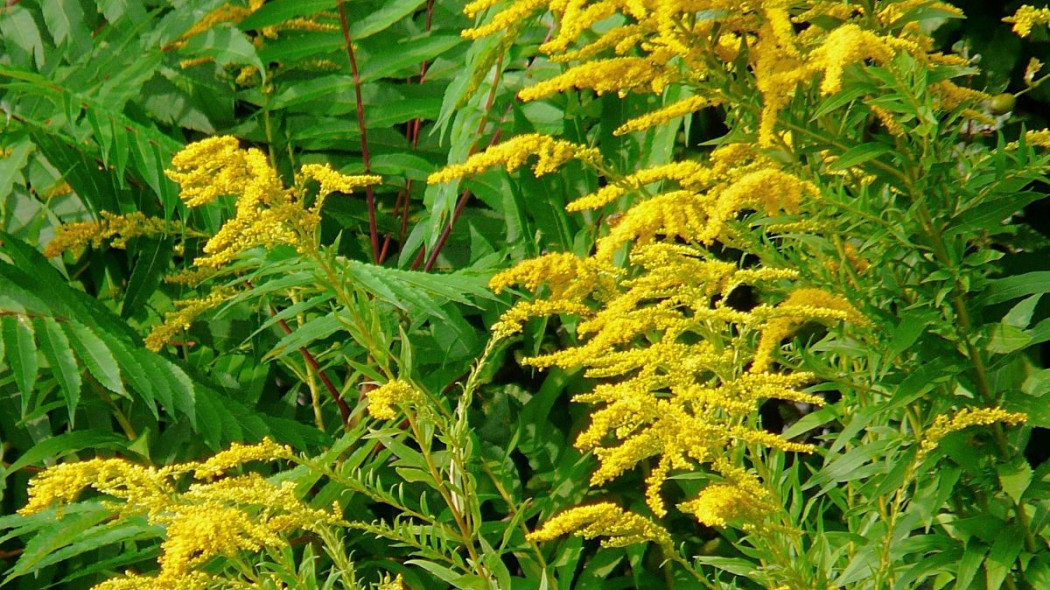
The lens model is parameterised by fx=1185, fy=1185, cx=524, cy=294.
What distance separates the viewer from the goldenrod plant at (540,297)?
4.13 ft

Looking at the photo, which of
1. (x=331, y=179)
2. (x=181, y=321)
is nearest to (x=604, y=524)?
(x=331, y=179)

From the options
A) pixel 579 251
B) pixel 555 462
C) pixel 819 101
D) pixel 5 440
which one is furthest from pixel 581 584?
pixel 5 440

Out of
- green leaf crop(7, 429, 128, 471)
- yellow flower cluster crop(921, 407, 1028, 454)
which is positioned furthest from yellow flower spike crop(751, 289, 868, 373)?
green leaf crop(7, 429, 128, 471)

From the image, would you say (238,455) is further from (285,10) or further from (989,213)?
(285,10)

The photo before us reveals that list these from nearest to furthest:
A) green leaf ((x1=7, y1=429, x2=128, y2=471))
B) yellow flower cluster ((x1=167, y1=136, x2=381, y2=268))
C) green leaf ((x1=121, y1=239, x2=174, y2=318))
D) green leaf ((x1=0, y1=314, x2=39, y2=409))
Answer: yellow flower cluster ((x1=167, y1=136, x2=381, y2=268)) < green leaf ((x1=0, y1=314, x2=39, y2=409)) < green leaf ((x1=7, y1=429, x2=128, y2=471)) < green leaf ((x1=121, y1=239, x2=174, y2=318))

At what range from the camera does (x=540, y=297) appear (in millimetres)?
2008

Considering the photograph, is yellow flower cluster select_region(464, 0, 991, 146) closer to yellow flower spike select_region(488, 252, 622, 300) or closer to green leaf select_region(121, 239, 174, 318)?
yellow flower spike select_region(488, 252, 622, 300)

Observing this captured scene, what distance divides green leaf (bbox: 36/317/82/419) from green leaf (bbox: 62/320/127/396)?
20 millimetres

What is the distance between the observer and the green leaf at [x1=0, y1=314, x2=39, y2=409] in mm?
1766

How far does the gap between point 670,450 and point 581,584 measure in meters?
0.85

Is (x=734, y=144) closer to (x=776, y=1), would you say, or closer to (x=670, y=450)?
(x=776, y=1)

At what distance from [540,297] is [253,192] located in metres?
0.77

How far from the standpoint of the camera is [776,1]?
1244 mm

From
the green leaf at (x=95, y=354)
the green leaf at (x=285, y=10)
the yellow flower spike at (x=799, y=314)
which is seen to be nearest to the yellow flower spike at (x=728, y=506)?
the yellow flower spike at (x=799, y=314)
